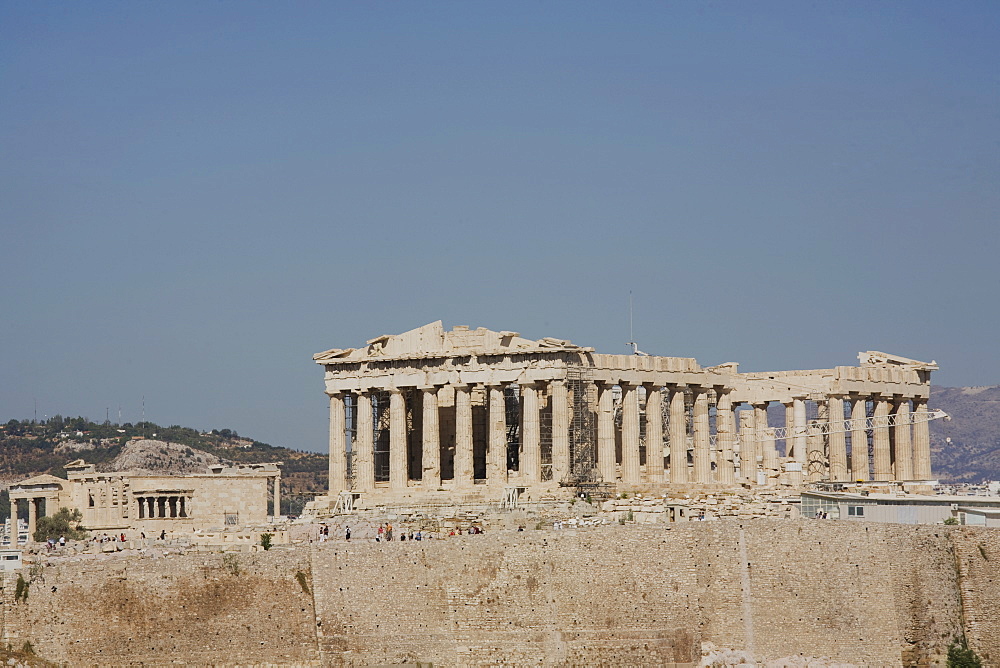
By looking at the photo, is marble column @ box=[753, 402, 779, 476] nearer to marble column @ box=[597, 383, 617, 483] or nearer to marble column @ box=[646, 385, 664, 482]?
marble column @ box=[646, 385, 664, 482]

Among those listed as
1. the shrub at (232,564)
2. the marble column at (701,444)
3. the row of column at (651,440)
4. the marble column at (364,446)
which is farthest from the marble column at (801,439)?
the shrub at (232,564)

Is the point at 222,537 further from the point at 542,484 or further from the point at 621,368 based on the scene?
the point at 621,368

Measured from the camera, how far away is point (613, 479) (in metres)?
102

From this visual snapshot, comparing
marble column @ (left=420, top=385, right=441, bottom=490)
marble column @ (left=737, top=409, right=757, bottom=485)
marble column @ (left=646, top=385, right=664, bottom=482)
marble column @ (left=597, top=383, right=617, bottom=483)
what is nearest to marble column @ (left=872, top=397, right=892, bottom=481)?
marble column @ (left=737, top=409, right=757, bottom=485)

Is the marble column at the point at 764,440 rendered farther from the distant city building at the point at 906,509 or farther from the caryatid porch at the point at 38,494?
the caryatid porch at the point at 38,494

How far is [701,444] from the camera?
109 m

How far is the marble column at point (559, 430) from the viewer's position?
3957 inches

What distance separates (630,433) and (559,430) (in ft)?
17.9

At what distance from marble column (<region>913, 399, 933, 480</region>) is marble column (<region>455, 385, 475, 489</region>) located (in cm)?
3005

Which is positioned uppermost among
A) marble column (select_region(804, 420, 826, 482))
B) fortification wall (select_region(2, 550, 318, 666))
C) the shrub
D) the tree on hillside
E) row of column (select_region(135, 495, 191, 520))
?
marble column (select_region(804, 420, 826, 482))

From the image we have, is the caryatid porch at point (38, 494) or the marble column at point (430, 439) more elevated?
the marble column at point (430, 439)

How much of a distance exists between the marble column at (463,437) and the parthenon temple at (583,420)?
0.07 meters

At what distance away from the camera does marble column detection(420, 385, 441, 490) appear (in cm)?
10350

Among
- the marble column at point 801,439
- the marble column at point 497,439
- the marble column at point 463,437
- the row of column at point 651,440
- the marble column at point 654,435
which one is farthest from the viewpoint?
the marble column at point 801,439
